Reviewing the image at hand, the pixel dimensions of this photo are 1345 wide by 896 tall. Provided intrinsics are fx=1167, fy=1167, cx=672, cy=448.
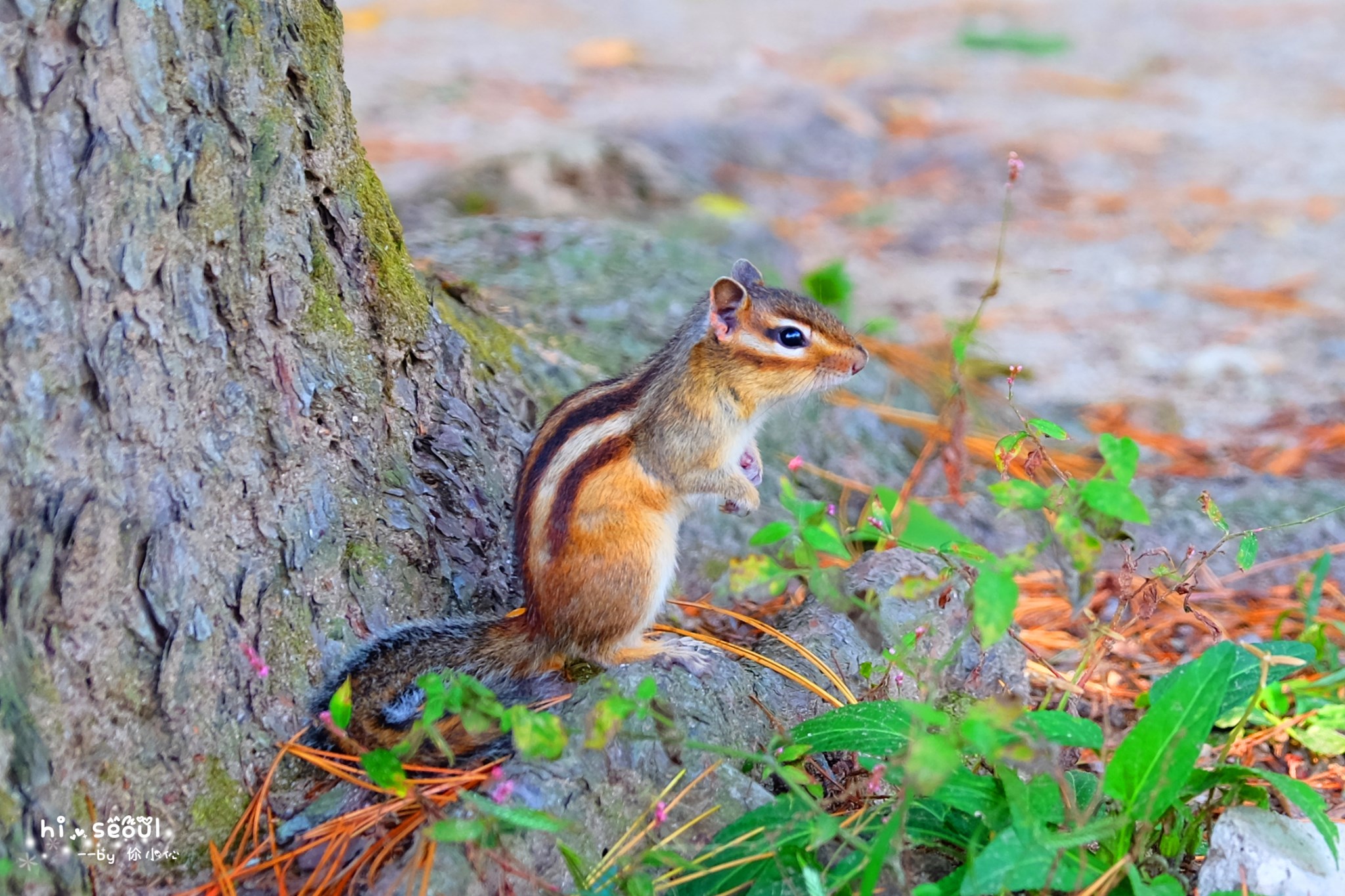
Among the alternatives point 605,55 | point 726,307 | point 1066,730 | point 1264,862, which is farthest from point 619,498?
point 605,55

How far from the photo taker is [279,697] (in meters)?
1.77

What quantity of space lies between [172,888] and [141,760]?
0.61 feet

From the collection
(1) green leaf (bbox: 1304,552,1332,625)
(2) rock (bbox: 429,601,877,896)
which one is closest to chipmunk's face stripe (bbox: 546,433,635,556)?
(2) rock (bbox: 429,601,877,896)

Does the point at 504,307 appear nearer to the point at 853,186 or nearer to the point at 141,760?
the point at 141,760

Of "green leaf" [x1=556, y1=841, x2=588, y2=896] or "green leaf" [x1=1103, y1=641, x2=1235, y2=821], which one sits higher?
"green leaf" [x1=1103, y1=641, x2=1235, y2=821]

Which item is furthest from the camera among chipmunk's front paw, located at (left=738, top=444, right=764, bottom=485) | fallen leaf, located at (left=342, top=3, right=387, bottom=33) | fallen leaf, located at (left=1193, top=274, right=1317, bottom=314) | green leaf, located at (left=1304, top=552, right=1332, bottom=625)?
fallen leaf, located at (left=342, top=3, right=387, bottom=33)

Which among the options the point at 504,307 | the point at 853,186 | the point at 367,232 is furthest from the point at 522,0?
the point at 367,232

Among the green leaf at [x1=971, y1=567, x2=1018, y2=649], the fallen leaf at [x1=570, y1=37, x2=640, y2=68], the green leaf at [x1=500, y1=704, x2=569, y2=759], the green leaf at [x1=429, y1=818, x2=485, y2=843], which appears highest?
the fallen leaf at [x1=570, y1=37, x2=640, y2=68]

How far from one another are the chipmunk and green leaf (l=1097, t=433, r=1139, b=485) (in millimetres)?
804

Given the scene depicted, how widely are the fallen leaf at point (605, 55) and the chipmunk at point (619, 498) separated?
6369mm

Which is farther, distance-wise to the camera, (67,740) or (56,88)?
(67,740)

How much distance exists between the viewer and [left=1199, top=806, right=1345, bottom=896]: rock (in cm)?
155

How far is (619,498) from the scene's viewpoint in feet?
6.57

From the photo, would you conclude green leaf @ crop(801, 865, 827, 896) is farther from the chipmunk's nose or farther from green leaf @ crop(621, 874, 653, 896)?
the chipmunk's nose
